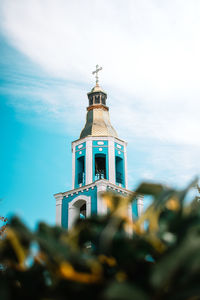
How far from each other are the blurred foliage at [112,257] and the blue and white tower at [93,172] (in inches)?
605

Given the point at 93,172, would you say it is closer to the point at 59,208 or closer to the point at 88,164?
the point at 88,164

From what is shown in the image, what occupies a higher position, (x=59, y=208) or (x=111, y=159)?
(x=111, y=159)

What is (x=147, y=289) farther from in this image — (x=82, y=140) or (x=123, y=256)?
(x=82, y=140)

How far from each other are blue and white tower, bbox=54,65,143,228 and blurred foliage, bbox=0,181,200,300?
15378 mm

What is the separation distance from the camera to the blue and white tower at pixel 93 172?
666 inches

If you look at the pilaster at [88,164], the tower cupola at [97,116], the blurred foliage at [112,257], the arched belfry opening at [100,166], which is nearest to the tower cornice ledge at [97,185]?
the pilaster at [88,164]

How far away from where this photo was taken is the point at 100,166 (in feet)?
61.8

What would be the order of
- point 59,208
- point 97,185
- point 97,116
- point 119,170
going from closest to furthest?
point 97,185 < point 59,208 < point 119,170 < point 97,116

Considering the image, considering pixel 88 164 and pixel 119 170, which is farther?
pixel 119 170

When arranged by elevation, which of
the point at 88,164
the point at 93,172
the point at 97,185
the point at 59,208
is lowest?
the point at 59,208

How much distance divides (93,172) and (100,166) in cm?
123

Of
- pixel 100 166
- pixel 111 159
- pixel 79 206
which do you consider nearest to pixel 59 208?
pixel 79 206

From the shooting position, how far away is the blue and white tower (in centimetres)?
1692

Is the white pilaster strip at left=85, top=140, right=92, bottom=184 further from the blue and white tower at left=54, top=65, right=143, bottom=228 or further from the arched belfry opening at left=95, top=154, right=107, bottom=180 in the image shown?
the arched belfry opening at left=95, top=154, right=107, bottom=180
